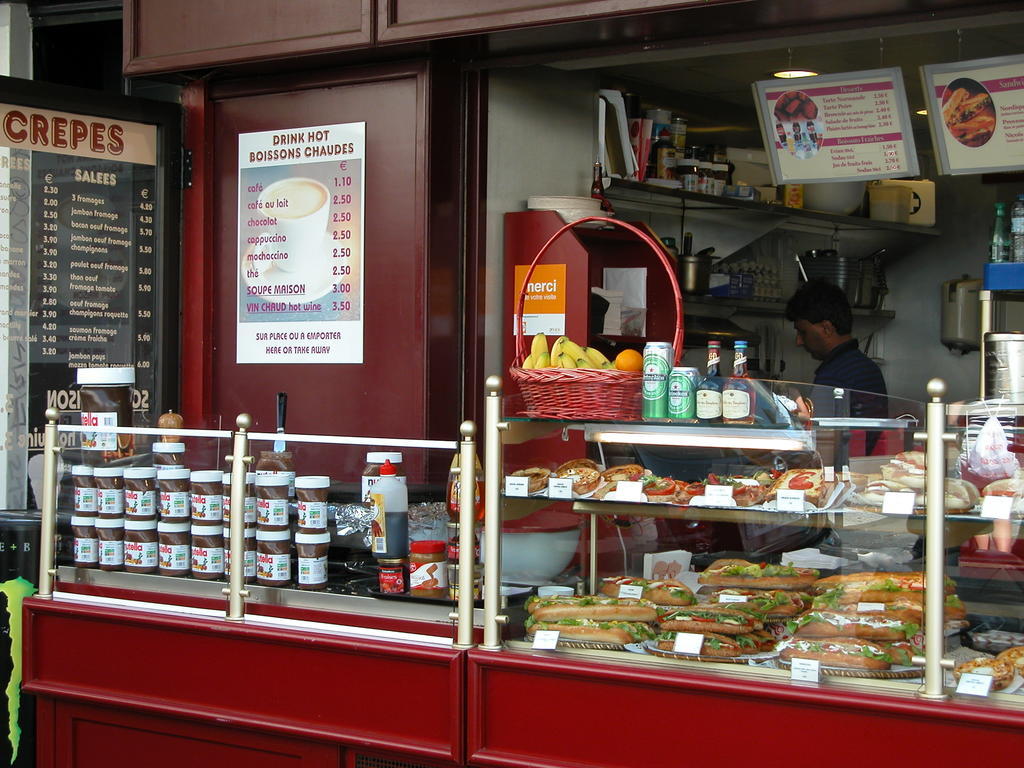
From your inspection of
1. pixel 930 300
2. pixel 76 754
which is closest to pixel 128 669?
pixel 76 754

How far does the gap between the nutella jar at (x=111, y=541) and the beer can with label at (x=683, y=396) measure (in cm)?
183

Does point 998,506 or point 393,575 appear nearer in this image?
point 998,506

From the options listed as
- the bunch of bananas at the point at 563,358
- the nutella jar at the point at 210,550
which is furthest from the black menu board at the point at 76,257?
the bunch of bananas at the point at 563,358

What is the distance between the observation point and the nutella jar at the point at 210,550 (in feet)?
11.8

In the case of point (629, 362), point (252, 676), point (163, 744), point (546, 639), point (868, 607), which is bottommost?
point (163, 744)

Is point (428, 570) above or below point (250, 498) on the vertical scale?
below

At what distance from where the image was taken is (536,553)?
3.27m

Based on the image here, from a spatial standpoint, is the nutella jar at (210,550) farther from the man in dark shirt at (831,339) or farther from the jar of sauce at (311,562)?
the man in dark shirt at (831,339)

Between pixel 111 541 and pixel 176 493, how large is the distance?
0.31 metres

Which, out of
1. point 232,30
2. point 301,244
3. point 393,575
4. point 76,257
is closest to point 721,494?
point 393,575

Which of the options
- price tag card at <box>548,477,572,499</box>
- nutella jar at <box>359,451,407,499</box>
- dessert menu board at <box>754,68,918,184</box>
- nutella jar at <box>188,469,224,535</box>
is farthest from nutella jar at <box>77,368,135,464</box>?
dessert menu board at <box>754,68,918,184</box>

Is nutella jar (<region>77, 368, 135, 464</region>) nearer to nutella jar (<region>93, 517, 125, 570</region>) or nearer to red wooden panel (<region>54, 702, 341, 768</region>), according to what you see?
nutella jar (<region>93, 517, 125, 570</region>)

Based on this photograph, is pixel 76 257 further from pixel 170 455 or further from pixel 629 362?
pixel 629 362

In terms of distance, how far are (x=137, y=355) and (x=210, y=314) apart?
335mm
